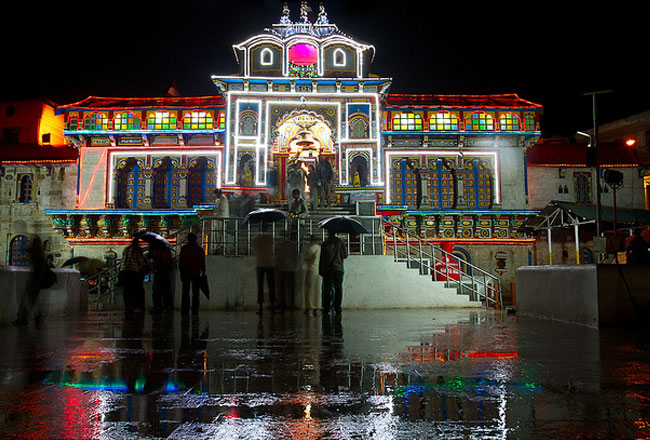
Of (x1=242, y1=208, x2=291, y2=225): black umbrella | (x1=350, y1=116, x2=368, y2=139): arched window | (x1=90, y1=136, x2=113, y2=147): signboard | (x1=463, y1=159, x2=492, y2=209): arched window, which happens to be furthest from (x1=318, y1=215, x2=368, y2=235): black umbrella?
(x1=90, y1=136, x2=113, y2=147): signboard

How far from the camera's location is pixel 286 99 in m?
27.4

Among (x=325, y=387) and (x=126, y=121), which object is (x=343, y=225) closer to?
(x=325, y=387)

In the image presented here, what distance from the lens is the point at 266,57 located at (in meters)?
27.5

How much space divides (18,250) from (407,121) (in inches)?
834

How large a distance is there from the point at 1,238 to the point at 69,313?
792 inches

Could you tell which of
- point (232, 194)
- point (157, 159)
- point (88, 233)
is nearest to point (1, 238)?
point (88, 233)

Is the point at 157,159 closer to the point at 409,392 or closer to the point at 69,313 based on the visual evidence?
the point at 69,313

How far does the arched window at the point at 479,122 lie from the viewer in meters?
28.7

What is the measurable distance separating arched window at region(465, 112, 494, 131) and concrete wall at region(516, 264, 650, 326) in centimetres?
1977

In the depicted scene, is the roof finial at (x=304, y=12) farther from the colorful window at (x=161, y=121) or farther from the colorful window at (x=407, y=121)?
the colorful window at (x=161, y=121)

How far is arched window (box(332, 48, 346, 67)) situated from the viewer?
27688mm

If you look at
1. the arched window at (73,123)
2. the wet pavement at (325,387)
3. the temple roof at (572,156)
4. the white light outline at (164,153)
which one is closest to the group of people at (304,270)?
the wet pavement at (325,387)

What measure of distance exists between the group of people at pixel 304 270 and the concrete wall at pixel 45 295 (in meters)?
4.07

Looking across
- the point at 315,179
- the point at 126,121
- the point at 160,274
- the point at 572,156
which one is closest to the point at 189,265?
the point at 160,274
